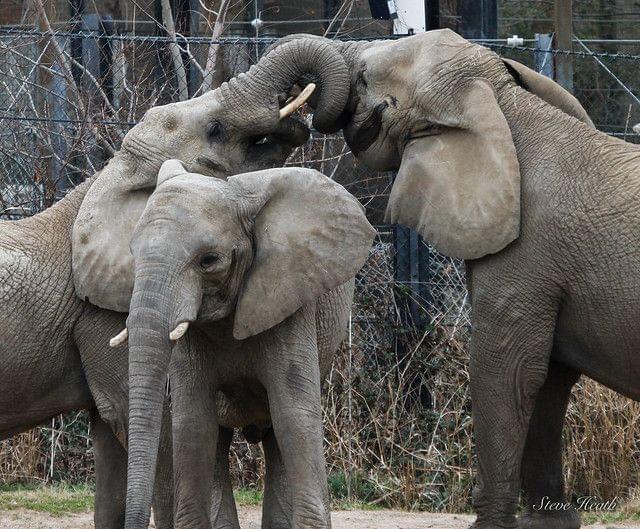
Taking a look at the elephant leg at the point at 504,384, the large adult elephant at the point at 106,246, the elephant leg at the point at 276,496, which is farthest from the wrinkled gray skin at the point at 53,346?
the elephant leg at the point at 504,384

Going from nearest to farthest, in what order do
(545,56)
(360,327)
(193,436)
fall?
(193,436)
(360,327)
(545,56)

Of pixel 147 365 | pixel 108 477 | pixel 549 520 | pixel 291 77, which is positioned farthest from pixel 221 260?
pixel 549 520

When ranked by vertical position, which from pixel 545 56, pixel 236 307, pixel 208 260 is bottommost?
pixel 236 307

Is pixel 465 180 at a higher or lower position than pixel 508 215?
higher

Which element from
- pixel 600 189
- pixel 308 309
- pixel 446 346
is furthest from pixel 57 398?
pixel 446 346

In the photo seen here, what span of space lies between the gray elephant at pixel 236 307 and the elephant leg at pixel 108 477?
3.08 ft

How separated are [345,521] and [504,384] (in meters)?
1.82

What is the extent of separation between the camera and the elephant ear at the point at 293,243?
5.79 meters

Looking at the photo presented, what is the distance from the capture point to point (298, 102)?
21.8ft

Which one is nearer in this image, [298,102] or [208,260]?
[208,260]

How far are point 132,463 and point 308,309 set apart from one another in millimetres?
1225

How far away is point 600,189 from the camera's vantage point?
6484 mm

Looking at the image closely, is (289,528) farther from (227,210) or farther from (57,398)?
(227,210)

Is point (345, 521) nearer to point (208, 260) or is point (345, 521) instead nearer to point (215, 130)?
point (215, 130)
